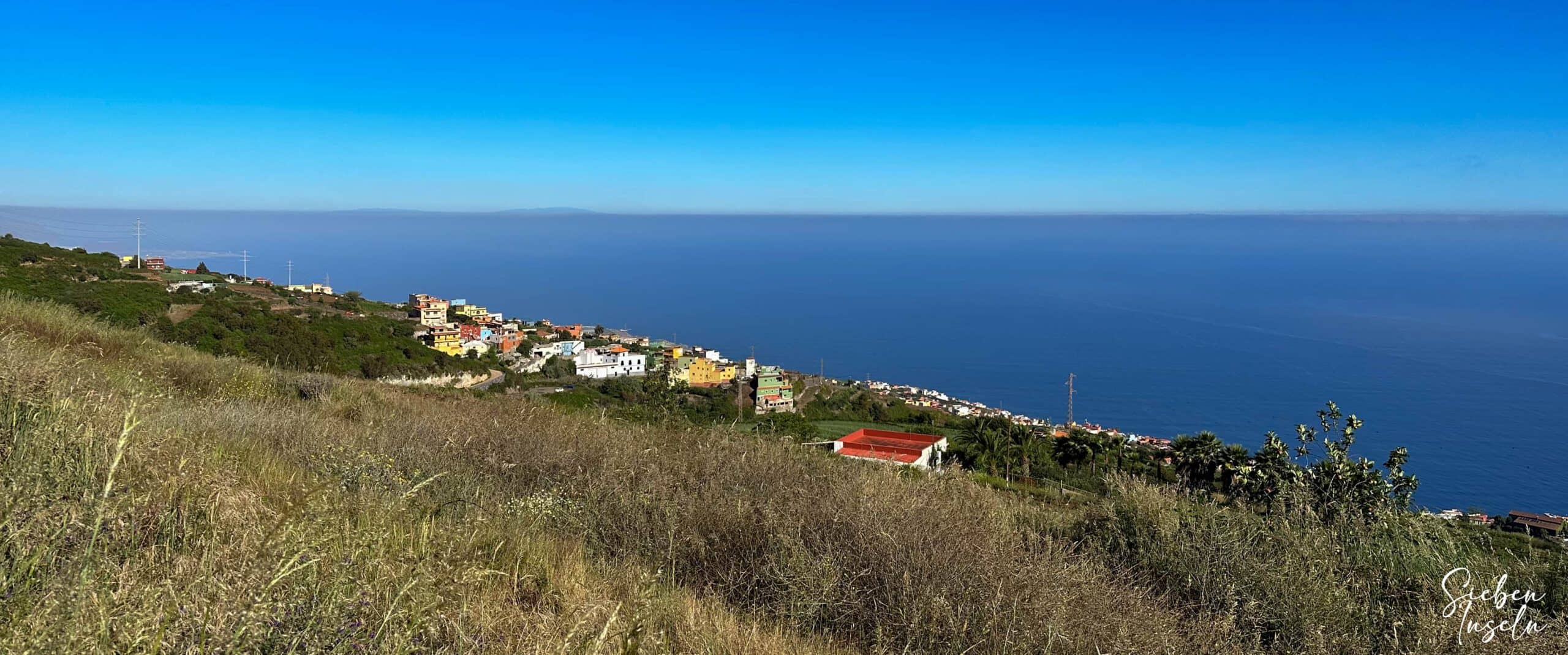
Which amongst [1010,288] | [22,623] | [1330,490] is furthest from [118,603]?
[1010,288]

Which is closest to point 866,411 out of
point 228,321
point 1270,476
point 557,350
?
point 557,350

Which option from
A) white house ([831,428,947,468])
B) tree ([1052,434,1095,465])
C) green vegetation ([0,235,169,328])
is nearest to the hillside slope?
white house ([831,428,947,468])

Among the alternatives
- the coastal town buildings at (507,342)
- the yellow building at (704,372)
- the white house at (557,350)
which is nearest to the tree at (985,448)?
the yellow building at (704,372)

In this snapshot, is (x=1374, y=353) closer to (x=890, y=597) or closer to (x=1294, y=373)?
(x=1294, y=373)

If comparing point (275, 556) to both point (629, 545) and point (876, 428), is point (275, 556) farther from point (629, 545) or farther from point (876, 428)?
point (876, 428)

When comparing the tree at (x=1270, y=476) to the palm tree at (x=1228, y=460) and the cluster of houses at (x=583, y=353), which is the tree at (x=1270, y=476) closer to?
the palm tree at (x=1228, y=460)
